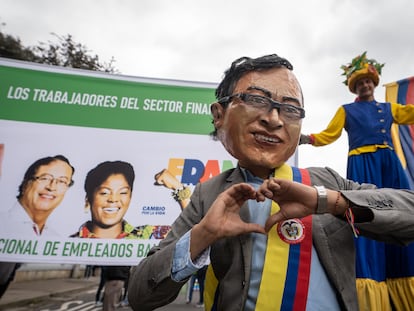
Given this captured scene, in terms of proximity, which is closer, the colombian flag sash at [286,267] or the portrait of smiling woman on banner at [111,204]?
the colombian flag sash at [286,267]

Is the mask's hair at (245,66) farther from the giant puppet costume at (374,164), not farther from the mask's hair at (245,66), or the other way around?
the giant puppet costume at (374,164)

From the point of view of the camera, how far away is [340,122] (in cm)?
252

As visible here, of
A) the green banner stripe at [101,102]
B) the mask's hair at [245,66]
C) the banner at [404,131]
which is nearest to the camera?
the mask's hair at [245,66]

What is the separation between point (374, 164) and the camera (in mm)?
2191

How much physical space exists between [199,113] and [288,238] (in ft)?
7.40

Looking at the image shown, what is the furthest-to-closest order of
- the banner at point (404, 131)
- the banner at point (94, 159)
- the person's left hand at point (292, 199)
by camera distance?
the banner at point (94, 159) < the banner at point (404, 131) < the person's left hand at point (292, 199)

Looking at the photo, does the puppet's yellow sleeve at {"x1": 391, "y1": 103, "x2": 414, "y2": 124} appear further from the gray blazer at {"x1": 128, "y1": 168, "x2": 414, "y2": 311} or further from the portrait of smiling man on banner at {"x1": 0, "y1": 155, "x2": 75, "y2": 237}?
the portrait of smiling man on banner at {"x1": 0, "y1": 155, "x2": 75, "y2": 237}

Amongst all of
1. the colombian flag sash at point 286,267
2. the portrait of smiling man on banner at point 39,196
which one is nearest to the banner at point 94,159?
the portrait of smiling man on banner at point 39,196

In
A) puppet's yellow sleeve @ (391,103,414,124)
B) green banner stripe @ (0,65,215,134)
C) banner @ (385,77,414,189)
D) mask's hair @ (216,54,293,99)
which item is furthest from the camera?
green banner stripe @ (0,65,215,134)

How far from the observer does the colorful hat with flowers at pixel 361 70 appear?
240cm

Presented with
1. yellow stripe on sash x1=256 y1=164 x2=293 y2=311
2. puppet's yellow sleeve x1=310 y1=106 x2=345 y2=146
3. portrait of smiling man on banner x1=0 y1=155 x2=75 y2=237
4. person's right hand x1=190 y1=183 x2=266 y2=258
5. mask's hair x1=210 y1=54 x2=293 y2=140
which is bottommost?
yellow stripe on sash x1=256 y1=164 x2=293 y2=311

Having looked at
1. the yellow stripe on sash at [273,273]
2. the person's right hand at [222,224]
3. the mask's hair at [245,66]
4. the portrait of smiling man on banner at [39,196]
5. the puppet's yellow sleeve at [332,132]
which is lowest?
the yellow stripe on sash at [273,273]

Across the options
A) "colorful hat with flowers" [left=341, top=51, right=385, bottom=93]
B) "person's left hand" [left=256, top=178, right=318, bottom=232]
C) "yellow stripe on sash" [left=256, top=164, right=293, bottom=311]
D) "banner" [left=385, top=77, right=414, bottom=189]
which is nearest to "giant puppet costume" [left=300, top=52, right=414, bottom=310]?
"colorful hat with flowers" [left=341, top=51, right=385, bottom=93]

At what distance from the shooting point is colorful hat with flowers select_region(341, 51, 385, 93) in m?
2.40
